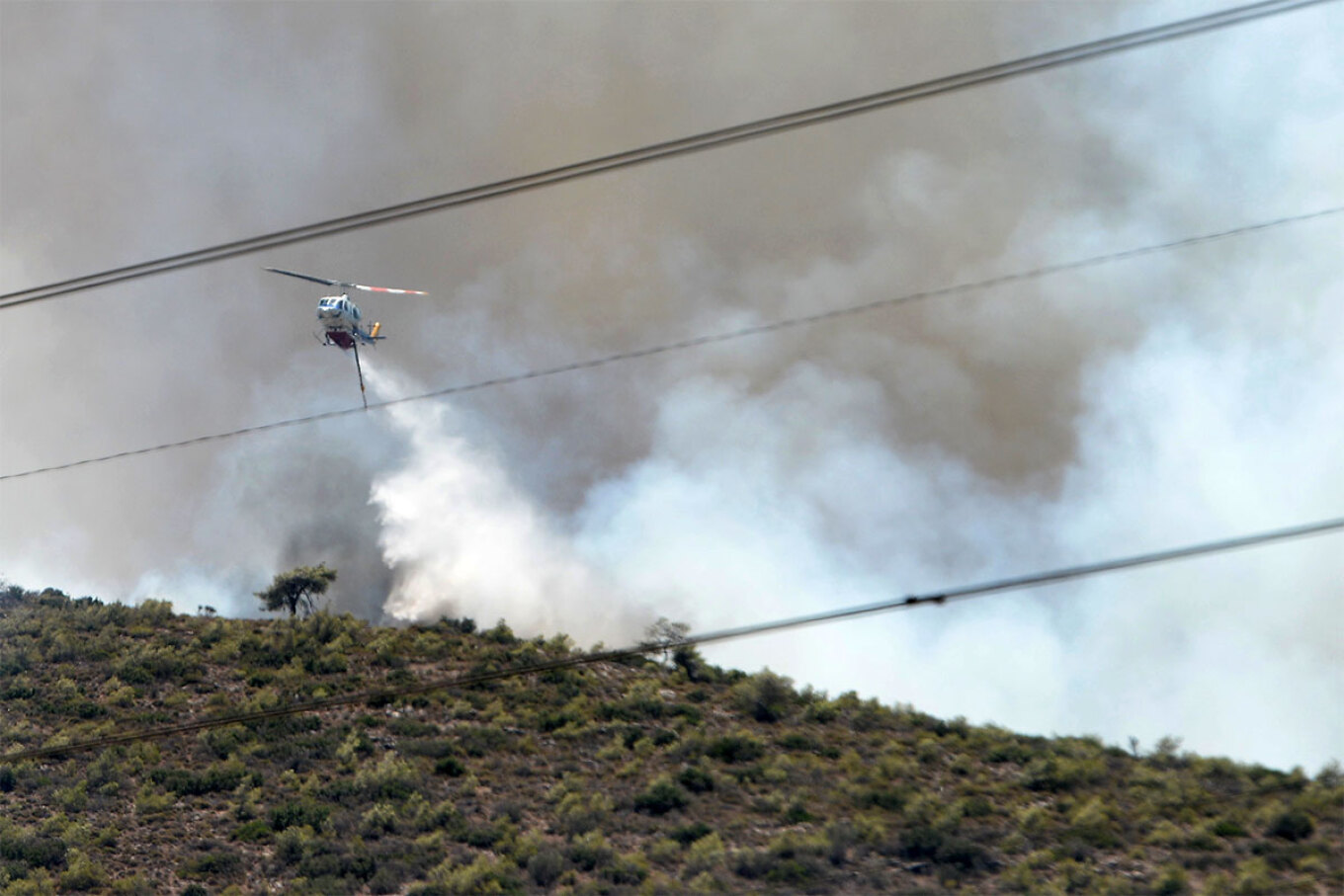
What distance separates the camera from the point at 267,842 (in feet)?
165

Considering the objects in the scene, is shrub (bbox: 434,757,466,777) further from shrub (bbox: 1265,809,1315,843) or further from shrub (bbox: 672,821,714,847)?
shrub (bbox: 1265,809,1315,843)

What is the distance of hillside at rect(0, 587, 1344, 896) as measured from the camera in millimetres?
44875

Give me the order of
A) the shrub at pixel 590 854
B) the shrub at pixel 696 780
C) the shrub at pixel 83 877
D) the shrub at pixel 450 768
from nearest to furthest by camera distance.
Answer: the shrub at pixel 590 854 → the shrub at pixel 83 877 → the shrub at pixel 696 780 → the shrub at pixel 450 768

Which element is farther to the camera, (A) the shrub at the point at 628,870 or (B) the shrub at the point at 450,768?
(B) the shrub at the point at 450,768

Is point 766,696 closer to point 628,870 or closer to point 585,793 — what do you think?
point 585,793

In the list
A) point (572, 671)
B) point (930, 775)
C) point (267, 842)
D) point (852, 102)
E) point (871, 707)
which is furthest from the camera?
point (572, 671)

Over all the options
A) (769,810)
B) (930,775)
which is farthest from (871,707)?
(769,810)

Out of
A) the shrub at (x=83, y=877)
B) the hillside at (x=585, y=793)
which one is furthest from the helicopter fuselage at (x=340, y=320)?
the shrub at (x=83, y=877)

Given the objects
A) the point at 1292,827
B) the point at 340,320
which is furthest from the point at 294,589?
the point at 1292,827

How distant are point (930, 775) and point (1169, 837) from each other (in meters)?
10.6

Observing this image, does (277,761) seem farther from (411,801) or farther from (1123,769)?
(1123,769)

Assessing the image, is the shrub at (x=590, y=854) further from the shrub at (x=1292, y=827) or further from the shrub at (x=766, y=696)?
the shrub at (x=1292, y=827)

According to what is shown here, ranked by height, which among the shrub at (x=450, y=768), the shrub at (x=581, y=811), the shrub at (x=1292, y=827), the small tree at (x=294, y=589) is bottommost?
the shrub at (x=1292, y=827)

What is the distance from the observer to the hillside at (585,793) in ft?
147
